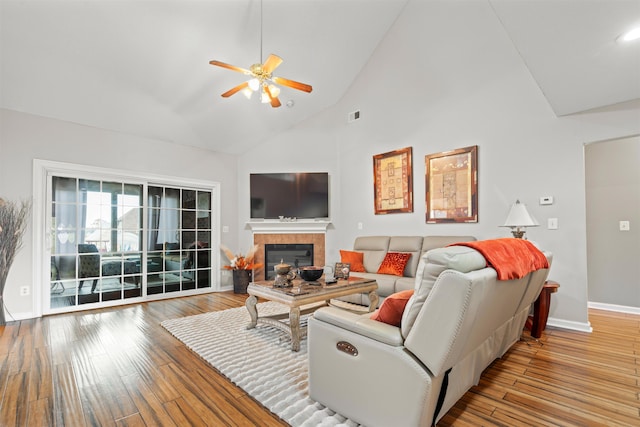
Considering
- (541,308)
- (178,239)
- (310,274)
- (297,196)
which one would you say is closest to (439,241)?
(541,308)

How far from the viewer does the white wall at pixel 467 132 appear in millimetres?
3232

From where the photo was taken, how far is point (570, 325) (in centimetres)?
324

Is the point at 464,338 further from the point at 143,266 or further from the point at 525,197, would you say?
the point at 143,266

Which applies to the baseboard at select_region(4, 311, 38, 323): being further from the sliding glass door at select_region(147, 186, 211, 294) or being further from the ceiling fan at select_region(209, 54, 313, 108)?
the ceiling fan at select_region(209, 54, 313, 108)

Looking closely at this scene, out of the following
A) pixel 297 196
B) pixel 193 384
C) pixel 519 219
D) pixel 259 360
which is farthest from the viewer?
pixel 297 196

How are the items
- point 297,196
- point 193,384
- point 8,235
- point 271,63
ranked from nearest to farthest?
point 193,384
point 271,63
point 8,235
point 297,196

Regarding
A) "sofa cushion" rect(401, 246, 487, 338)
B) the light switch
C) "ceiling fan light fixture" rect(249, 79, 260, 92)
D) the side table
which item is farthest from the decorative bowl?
the light switch

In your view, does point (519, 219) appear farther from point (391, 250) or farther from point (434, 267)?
point (434, 267)

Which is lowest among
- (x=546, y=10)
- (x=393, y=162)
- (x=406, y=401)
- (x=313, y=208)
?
(x=406, y=401)

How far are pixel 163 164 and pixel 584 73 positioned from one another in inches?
214

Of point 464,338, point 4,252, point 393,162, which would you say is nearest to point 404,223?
point 393,162

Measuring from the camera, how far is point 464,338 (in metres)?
1.49

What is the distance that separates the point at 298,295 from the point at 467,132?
3.03 metres

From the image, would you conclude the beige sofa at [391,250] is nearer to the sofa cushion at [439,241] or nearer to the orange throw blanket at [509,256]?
the sofa cushion at [439,241]
